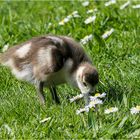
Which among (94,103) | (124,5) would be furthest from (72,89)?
(124,5)

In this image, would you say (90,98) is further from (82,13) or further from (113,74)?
(82,13)

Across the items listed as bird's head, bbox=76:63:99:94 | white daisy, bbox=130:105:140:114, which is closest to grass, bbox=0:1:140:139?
white daisy, bbox=130:105:140:114

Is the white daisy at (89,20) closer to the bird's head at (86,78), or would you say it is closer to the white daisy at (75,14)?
the white daisy at (75,14)

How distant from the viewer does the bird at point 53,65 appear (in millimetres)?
5207

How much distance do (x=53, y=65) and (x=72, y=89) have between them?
0.49 m

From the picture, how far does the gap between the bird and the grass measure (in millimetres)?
132

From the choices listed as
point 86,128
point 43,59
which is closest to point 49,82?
point 43,59

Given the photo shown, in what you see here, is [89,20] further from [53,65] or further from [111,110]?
[111,110]

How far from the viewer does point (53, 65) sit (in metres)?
5.18

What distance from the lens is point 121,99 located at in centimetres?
520

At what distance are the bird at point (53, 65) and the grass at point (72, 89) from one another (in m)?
0.13

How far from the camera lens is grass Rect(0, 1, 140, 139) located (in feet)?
14.8

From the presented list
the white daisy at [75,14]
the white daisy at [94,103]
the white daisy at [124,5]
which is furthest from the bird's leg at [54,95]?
the white daisy at [124,5]

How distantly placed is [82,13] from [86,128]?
3.43 metres
